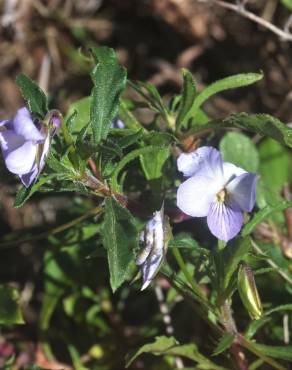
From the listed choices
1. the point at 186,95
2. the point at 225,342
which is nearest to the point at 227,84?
the point at 186,95

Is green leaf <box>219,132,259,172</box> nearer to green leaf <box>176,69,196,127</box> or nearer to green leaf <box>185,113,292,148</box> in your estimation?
green leaf <box>176,69,196,127</box>

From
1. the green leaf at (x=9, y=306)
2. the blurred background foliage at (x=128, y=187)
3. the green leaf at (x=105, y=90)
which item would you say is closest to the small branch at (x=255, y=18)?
the blurred background foliage at (x=128, y=187)

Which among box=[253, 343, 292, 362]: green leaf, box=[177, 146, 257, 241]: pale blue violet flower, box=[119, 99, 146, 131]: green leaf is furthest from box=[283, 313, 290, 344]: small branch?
box=[119, 99, 146, 131]: green leaf

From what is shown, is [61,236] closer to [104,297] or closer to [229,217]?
[104,297]

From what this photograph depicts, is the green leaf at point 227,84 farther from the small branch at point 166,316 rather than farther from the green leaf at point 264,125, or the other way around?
the small branch at point 166,316

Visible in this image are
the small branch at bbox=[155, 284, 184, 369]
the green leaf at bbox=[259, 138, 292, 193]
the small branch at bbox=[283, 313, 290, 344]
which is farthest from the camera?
the green leaf at bbox=[259, 138, 292, 193]

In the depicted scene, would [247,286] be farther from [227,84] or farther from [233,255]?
[227,84]

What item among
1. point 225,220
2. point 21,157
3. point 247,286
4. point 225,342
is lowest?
point 225,342
